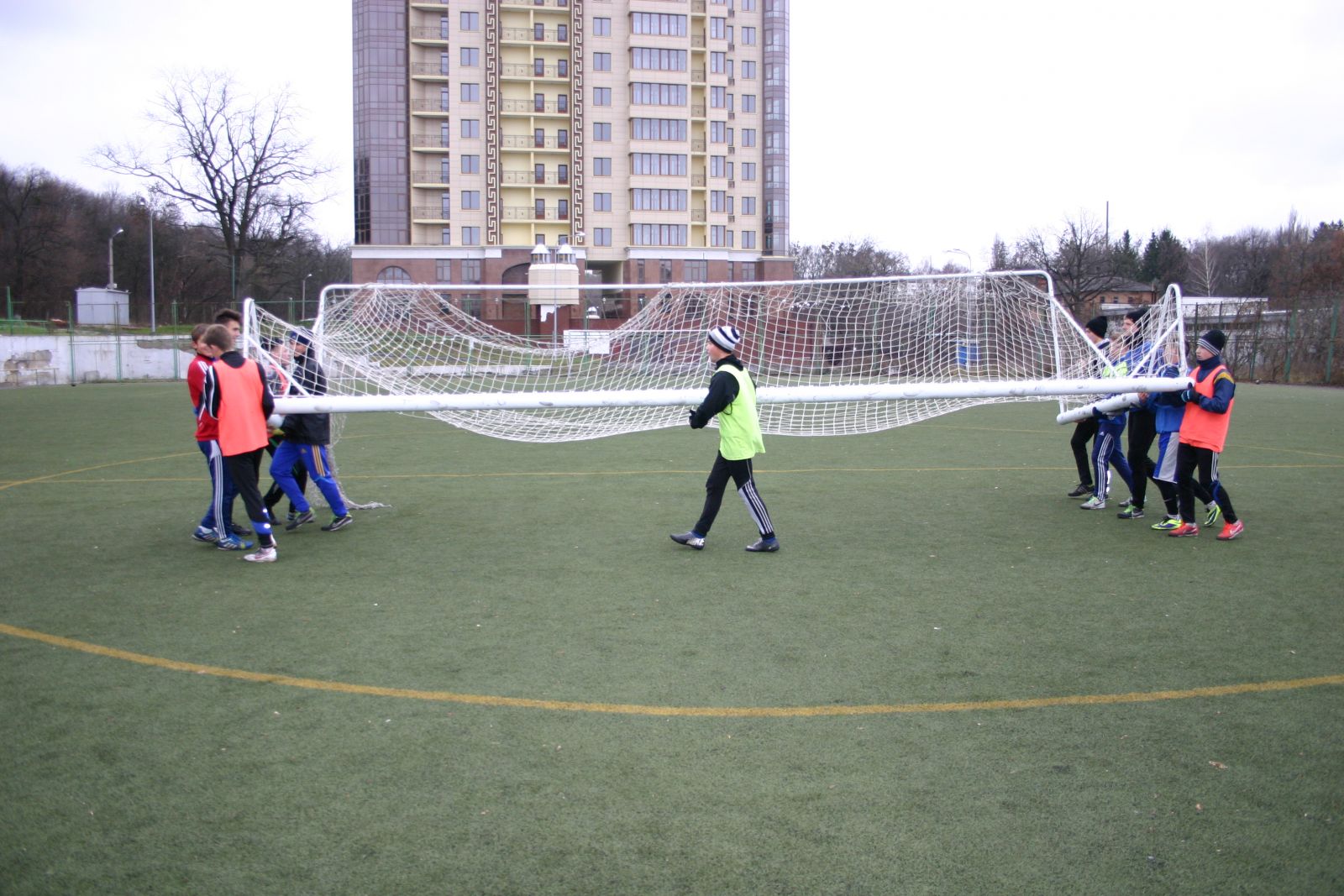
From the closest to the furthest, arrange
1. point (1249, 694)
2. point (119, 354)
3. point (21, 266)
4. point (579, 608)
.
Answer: point (1249, 694) → point (579, 608) → point (119, 354) → point (21, 266)

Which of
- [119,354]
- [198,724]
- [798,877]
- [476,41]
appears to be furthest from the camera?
[476,41]

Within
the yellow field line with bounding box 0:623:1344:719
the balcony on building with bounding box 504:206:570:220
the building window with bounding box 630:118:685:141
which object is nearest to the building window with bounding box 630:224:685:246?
the balcony on building with bounding box 504:206:570:220

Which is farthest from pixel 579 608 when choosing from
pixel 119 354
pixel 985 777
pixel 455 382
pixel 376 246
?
pixel 376 246

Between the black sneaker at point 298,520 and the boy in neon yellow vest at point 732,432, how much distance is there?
11.4ft

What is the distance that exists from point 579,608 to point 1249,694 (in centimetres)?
385

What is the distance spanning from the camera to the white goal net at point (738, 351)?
8.73m

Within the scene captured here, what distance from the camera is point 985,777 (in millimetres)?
3967

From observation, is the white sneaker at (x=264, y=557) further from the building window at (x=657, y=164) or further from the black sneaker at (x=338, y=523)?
the building window at (x=657, y=164)

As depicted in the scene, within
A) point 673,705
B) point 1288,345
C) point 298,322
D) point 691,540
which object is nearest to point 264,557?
point 691,540

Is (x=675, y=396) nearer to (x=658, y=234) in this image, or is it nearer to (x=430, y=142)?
(x=658, y=234)

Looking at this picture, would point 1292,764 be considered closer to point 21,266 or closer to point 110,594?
point 110,594

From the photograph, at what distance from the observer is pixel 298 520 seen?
888 centimetres

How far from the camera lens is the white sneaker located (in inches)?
299

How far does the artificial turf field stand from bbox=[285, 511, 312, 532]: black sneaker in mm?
194
